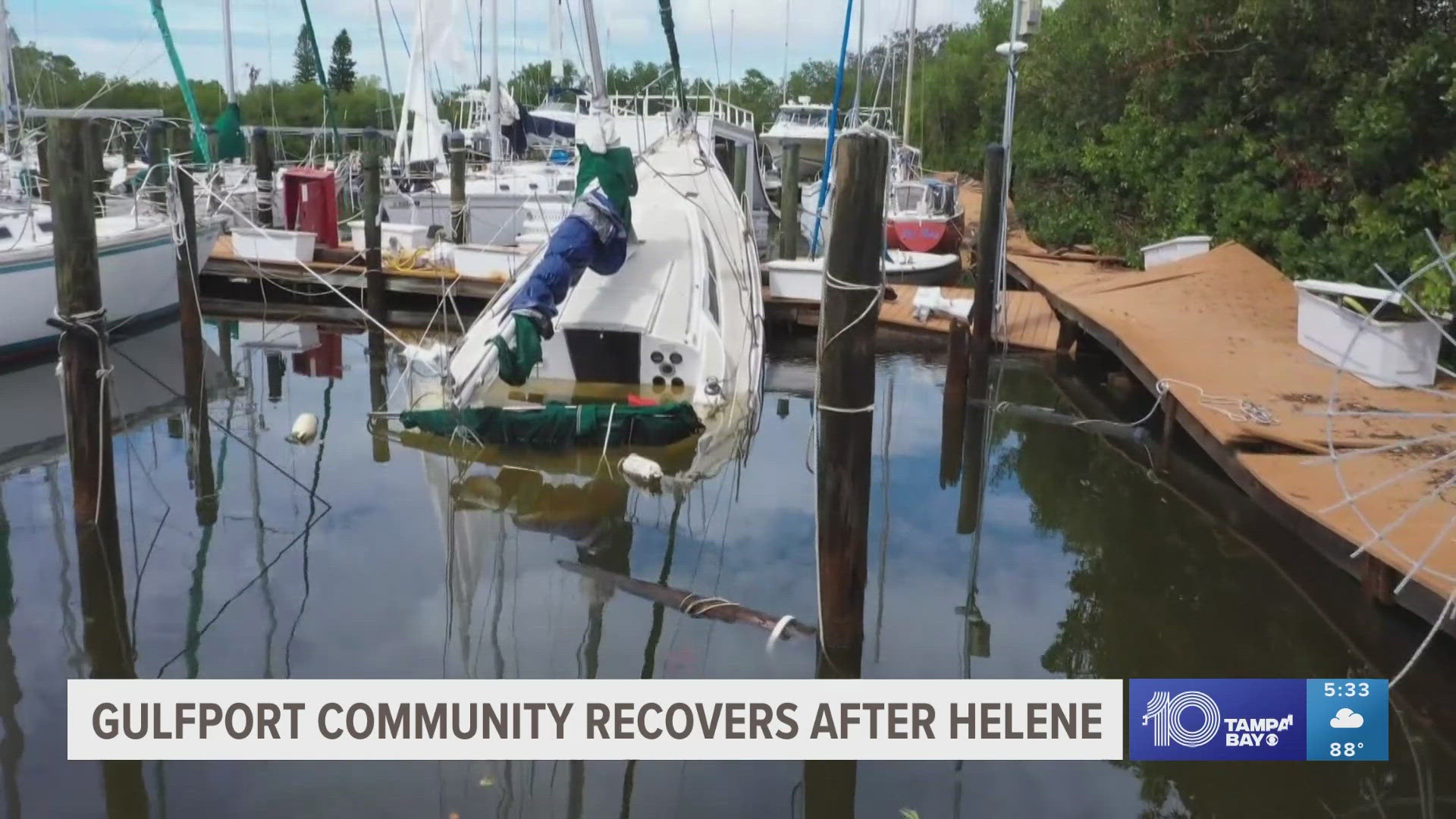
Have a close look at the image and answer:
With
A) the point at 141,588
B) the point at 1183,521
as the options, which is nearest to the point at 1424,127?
the point at 1183,521

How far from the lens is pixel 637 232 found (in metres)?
12.9

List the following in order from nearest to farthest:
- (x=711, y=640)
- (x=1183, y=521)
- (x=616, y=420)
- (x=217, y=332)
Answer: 1. (x=711, y=640)
2. (x=1183, y=521)
3. (x=616, y=420)
4. (x=217, y=332)

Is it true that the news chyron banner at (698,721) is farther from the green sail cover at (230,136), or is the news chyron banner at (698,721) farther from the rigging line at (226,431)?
A: the green sail cover at (230,136)

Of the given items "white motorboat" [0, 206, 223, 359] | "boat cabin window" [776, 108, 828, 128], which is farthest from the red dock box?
"boat cabin window" [776, 108, 828, 128]

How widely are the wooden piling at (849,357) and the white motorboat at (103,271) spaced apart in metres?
8.55

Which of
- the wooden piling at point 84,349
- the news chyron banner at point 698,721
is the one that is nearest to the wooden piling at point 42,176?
the wooden piling at point 84,349

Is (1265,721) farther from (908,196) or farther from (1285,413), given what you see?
(908,196)

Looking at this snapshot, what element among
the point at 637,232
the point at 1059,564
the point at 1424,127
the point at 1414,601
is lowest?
the point at 1059,564

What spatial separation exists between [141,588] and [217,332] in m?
9.82

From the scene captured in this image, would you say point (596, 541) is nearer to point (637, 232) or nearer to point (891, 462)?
point (891, 462)

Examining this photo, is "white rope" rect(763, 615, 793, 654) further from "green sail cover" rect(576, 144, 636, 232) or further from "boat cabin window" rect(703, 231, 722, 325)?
"green sail cover" rect(576, 144, 636, 232)

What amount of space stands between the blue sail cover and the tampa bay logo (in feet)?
19.1

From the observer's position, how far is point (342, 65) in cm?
6562

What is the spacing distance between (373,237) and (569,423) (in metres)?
7.93
